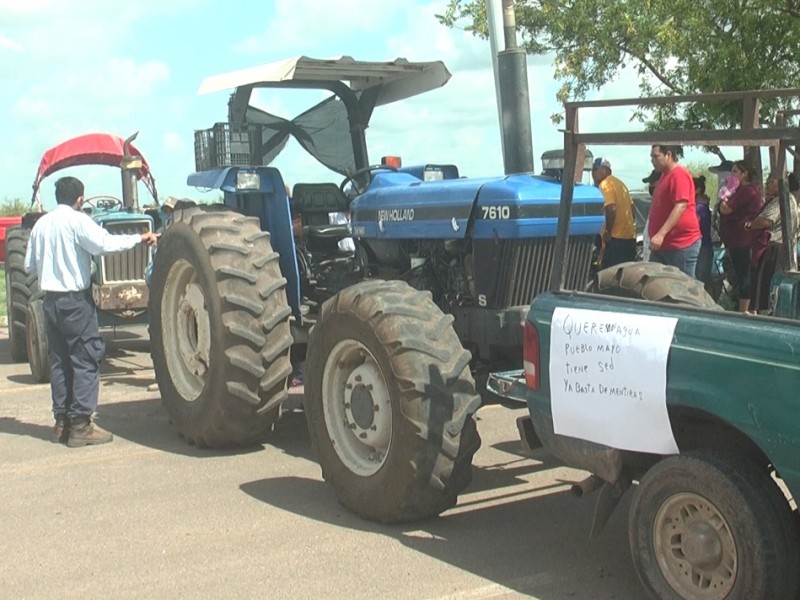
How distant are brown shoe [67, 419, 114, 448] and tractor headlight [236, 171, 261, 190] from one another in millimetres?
1886

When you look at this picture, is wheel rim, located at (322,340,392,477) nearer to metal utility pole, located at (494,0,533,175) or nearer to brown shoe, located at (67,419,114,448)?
metal utility pole, located at (494,0,533,175)

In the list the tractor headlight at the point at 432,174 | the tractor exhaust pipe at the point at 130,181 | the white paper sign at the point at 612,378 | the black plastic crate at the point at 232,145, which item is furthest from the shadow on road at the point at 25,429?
the white paper sign at the point at 612,378

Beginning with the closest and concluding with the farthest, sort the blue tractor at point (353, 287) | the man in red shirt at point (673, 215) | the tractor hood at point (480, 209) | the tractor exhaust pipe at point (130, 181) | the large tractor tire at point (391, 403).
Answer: the large tractor tire at point (391, 403)
the blue tractor at point (353, 287)
the tractor hood at point (480, 209)
the man in red shirt at point (673, 215)
the tractor exhaust pipe at point (130, 181)

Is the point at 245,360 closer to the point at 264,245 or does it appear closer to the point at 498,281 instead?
the point at 264,245

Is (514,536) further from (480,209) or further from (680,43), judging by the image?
(680,43)

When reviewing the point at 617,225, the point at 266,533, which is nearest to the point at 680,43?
the point at 617,225

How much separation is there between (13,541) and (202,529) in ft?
2.98

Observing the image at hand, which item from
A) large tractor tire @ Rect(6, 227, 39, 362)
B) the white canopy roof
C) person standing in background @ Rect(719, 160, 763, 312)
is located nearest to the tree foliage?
person standing in background @ Rect(719, 160, 763, 312)

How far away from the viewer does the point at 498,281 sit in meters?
5.94

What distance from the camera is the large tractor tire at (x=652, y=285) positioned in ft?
18.1

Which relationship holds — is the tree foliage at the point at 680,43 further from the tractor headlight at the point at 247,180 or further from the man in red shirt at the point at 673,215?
the tractor headlight at the point at 247,180

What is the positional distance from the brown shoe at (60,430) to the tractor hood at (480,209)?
248 centimetres

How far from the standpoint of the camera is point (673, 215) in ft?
27.3

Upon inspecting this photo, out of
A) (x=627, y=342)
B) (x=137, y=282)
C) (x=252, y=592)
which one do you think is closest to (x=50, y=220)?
(x=137, y=282)
